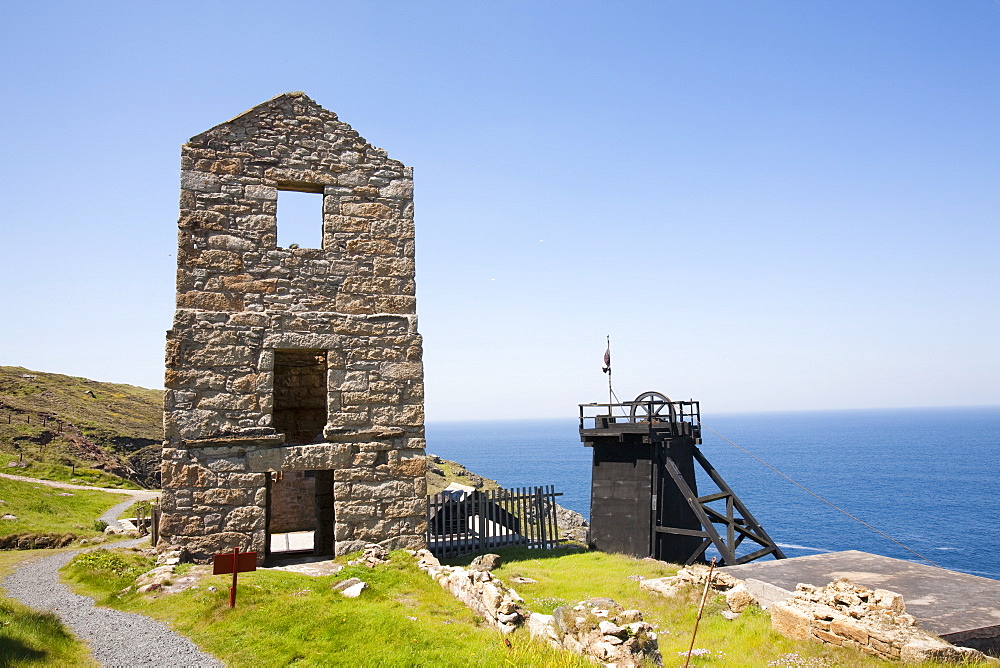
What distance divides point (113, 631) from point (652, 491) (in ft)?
47.2

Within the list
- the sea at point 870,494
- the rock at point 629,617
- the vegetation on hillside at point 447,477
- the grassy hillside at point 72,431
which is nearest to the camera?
the rock at point 629,617

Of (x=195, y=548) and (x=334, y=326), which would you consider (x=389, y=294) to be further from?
(x=195, y=548)

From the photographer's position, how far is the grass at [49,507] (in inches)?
763

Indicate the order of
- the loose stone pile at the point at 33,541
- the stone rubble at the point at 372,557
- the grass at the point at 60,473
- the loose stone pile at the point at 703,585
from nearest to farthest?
the loose stone pile at the point at 703,585 < the stone rubble at the point at 372,557 < the loose stone pile at the point at 33,541 < the grass at the point at 60,473

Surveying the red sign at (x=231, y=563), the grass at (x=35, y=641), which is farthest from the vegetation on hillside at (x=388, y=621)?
the grass at (x=35, y=641)

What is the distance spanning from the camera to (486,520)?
55.3 ft

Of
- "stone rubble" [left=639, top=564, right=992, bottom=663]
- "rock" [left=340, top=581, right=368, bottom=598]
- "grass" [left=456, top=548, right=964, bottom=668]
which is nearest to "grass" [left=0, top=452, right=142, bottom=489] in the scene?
"grass" [left=456, top=548, right=964, bottom=668]

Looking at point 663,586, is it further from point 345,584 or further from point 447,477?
point 447,477

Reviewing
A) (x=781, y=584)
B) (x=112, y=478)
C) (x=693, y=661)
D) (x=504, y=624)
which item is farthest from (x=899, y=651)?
(x=112, y=478)

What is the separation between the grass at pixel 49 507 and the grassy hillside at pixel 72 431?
21.9 feet

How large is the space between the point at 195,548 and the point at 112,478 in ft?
97.2

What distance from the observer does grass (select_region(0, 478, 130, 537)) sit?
19.4 m

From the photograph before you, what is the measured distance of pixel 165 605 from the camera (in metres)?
9.07

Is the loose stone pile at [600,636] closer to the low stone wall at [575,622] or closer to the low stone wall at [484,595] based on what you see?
the low stone wall at [575,622]
